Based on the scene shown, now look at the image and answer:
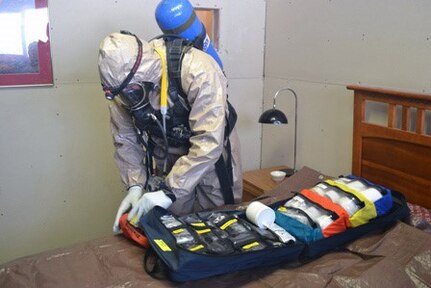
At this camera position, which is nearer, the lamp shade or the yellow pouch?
the yellow pouch

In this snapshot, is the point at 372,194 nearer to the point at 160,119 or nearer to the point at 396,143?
the point at 396,143

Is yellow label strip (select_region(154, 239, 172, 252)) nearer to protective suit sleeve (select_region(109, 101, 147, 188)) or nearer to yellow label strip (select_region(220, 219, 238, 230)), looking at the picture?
yellow label strip (select_region(220, 219, 238, 230))

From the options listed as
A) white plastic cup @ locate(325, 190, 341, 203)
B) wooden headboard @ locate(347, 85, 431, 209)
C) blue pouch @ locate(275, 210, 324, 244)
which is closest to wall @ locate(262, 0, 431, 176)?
wooden headboard @ locate(347, 85, 431, 209)

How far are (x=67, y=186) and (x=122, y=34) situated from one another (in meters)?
1.23

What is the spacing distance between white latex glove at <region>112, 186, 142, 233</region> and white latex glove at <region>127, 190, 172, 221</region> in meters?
0.09

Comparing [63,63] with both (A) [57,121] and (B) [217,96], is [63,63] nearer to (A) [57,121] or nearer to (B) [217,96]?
(A) [57,121]

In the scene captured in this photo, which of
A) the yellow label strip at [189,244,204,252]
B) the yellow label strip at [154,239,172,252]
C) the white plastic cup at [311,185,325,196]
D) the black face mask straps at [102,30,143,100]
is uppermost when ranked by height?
the black face mask straps at [102,30,143,100]

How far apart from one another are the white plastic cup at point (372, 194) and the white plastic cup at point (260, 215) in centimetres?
35

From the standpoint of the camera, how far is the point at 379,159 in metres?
1.81

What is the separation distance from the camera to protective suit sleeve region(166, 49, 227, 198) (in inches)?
55.3

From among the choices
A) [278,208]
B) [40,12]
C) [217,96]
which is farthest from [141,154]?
[40,12]

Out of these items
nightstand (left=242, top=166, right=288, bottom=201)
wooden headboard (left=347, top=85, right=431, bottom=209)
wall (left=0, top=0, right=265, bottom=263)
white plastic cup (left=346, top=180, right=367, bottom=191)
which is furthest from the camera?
nightstand (left=242, top=166, right=288, bottom=201)

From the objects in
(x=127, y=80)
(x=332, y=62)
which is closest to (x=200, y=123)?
(x=127, y=80)

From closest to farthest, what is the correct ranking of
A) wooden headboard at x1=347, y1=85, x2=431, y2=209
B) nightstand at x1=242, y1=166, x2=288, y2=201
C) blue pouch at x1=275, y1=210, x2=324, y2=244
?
blue pouch at x1=275, y1=210, x2=324, y2=244 < wooden headboard at x1=347, y1=85, x2=431, y2=209 < nightstand at x1=242, y1=166, x2=288, y2=201
